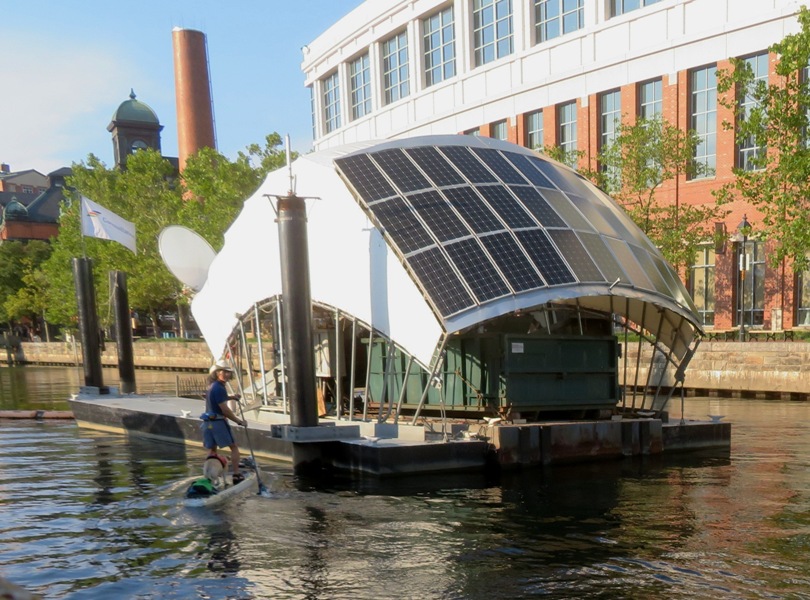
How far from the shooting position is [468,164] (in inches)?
760

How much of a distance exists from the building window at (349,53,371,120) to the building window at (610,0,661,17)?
21.6 metres

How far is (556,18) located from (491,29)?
4.96 m

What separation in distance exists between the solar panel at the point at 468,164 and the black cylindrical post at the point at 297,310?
14.2 ft

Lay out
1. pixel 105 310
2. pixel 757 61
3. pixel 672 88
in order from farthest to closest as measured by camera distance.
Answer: pixel 105 310
pixel 672 88
pixel 757 61

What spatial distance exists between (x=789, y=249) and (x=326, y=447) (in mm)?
17966

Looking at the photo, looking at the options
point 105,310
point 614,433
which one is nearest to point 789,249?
point 614,433

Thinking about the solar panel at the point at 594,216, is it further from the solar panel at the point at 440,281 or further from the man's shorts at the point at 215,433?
the man's shorts at the point at 215,433

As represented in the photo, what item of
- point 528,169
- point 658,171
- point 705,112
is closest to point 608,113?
point 705,112

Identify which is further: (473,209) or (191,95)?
(191,95)

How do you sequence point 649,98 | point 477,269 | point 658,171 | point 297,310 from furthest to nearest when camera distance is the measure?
point 649,98 → point 658,171 → point 477,269 → point 297,310

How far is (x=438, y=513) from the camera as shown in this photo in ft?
42.0

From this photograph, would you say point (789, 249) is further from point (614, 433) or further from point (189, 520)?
point (189, 520)

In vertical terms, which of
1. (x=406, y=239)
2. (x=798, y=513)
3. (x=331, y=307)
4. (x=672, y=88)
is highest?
(x=672, y=88)

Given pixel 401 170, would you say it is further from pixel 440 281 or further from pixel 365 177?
pixel 440 281
